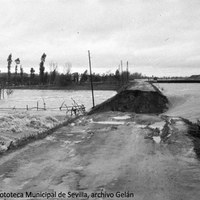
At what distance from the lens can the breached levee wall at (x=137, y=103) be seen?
89.6 ft

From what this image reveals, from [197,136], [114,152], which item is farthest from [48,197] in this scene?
[197,136]

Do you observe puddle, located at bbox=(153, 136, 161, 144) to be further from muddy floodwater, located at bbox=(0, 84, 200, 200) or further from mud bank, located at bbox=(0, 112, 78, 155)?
mud bank, located at bbox=(0, 112, 78, 155)

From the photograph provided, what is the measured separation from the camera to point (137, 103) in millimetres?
28156

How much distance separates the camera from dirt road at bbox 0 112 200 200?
727 centimetres

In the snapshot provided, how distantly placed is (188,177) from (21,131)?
11.4m

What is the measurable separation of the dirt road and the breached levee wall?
13307mm

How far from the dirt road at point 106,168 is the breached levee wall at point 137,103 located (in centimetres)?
1331

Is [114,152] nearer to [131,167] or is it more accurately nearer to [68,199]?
[131,167]

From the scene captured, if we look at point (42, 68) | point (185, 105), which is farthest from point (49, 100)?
point (42, 68)

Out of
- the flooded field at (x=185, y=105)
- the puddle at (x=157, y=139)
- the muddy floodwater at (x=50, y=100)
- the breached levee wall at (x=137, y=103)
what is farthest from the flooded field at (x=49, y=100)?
the puddle at (x=157, y=139)

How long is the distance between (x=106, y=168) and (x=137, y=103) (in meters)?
19.5

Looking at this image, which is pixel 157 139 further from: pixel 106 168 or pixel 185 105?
pixel 185 105

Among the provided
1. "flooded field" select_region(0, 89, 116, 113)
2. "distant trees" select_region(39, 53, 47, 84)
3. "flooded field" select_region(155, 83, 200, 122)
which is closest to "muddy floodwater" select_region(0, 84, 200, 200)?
"flooded field" select_region(155, 83, 200, 122)

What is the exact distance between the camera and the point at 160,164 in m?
9.43
